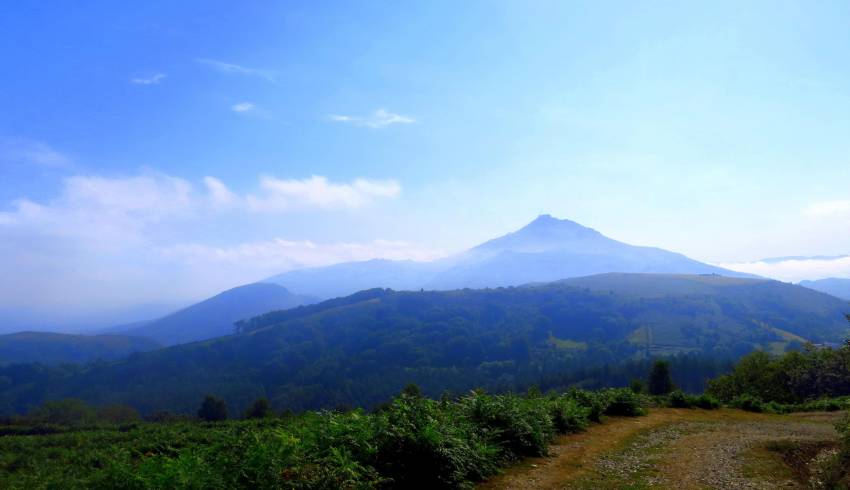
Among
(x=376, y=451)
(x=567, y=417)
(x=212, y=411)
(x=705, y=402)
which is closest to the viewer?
(x=376, y=451)

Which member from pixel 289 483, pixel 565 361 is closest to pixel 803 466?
pixel 289 483

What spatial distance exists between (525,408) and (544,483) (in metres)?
4.15

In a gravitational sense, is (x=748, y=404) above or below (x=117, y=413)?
above

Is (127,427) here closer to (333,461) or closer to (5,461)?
(5,461)

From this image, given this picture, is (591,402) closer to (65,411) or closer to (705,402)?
(705,402)

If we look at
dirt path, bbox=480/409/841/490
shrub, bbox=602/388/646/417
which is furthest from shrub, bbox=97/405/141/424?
dirt path, bbox=480/409/841/490

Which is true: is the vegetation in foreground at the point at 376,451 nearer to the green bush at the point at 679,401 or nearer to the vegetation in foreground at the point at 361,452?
the vegetation in foreground at the point at 361,452

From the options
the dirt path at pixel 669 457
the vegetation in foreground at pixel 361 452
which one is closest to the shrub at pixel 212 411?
the vegetation in foreground at pixel 361 452

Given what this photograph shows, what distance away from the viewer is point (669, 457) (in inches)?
542

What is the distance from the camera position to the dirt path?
11.2m

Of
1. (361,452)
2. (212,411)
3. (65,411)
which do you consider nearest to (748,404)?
(361,452)

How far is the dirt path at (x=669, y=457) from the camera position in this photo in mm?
11227

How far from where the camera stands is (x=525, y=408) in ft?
49.4

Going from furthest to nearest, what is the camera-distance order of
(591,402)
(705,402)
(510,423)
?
(705,402)
(591,402)
(510,423)
